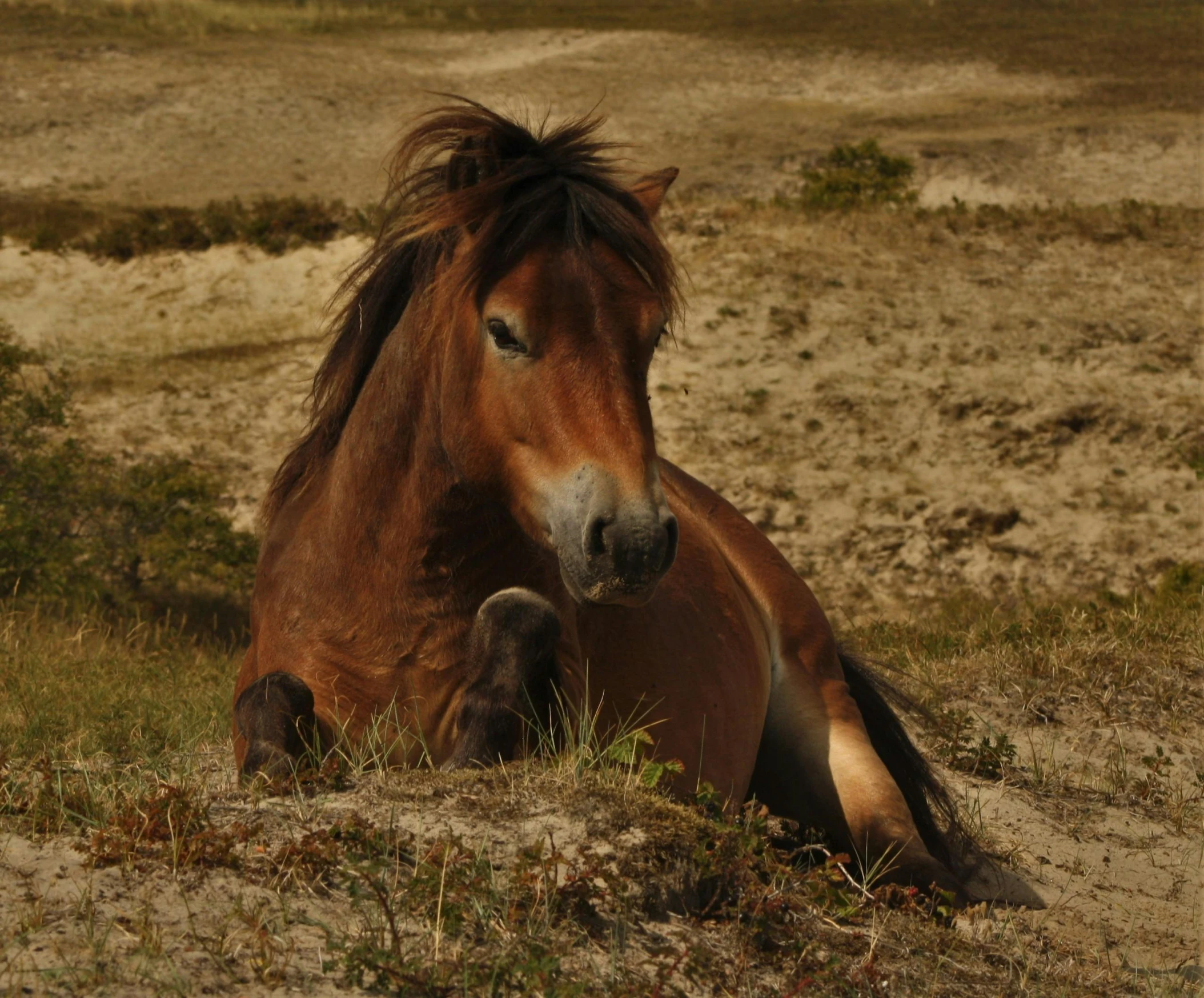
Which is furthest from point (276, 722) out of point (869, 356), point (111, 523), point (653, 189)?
point (869, 356)

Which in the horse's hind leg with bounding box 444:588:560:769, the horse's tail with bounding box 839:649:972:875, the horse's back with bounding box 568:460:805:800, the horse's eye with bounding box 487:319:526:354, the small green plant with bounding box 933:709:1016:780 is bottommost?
the small green plant with bounding box 933:709:1016:780

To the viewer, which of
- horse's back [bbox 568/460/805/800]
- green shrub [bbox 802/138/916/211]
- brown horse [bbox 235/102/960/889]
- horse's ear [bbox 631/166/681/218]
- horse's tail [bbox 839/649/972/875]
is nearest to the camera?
brown horse [bbox 235/102/960/889]

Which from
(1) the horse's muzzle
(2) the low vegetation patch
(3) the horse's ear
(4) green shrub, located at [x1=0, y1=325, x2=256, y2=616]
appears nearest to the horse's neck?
(1) the horse's muzzle

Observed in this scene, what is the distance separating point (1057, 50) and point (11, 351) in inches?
1460

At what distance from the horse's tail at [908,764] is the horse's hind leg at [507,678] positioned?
1.98 meters

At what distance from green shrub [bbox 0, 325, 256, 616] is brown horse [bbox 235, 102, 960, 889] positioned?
313 inches

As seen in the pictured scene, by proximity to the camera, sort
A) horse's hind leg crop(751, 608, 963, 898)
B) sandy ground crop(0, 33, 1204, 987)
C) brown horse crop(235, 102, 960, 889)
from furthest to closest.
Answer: sandy ground crop(0, 33, 1204, 987) < horse's hind leg crop(751, 608, 963, 898) < brown horse crop(235, 102, 960, 889)

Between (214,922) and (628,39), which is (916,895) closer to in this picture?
(214,922)

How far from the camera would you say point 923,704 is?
21.1 feet

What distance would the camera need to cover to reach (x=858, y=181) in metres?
22.6

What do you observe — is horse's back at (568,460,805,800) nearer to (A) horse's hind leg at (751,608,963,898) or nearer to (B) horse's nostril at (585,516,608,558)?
(A) horse's hind leg at (751,608,963,898)

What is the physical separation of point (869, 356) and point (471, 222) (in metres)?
13.9

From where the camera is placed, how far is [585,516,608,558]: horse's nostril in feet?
10.5

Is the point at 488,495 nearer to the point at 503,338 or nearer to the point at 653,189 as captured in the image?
the point at 503,338
